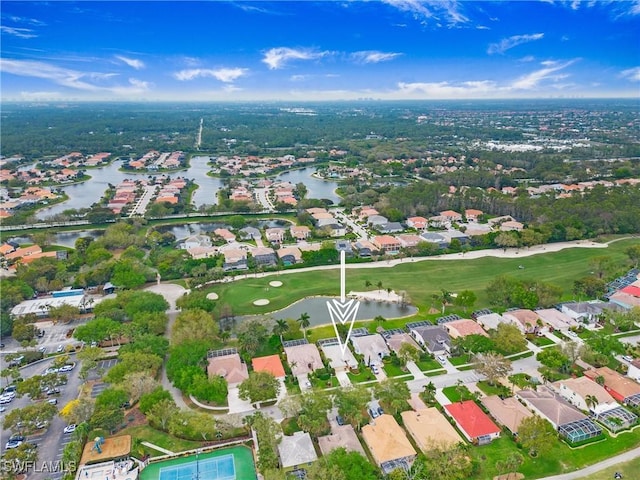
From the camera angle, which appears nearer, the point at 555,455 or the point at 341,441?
the point at 555,455

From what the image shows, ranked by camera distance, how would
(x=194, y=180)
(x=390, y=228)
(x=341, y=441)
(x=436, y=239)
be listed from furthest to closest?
(x=194, y=180), (x=390, y=228), (x=436, y=239), (x=341, y=441)

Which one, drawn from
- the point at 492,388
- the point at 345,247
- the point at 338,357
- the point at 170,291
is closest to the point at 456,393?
the point at 492,388

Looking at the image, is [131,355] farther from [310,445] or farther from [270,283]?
[270,283]

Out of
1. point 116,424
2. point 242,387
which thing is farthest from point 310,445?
point 116,424

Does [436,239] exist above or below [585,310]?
above

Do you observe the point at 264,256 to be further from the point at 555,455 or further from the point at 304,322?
the point at 555,455

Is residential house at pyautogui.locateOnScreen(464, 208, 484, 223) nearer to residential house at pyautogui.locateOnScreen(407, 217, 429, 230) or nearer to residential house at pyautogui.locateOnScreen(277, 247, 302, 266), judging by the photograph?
residential house at pyautogui.locateOnScreen(407, 217, 429, 230)
